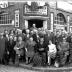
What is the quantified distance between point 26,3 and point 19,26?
227cm

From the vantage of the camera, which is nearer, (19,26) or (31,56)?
(31,56)

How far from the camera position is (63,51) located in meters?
8.19

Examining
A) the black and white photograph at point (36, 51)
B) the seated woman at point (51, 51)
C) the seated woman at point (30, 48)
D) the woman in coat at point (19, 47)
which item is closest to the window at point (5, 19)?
the black and white photograph at point (36, 51)

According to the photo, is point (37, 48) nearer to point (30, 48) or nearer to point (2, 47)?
point (30, 48)

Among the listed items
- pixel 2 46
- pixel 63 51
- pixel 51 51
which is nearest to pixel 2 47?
pixel 2 46

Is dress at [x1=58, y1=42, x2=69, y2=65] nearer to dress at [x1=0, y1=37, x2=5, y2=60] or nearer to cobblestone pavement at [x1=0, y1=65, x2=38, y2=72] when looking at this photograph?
cobblestone pavement at [x1=0, y1=65, x2=38, y2=72]

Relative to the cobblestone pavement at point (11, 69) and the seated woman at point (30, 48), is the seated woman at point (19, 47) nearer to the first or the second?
the seated woman at point (30, 48)

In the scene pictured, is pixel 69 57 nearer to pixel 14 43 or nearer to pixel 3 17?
pixel 14 43

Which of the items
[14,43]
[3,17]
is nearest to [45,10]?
[3,17]

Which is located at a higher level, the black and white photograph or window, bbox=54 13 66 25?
window, bbox=54 13 66 25

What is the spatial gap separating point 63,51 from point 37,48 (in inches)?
47.5

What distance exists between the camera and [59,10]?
696 inches

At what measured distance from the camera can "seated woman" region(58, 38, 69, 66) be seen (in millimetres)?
8148

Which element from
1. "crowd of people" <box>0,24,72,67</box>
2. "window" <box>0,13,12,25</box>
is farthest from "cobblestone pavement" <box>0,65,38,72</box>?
"window" <box>0,13,12,25</box>
